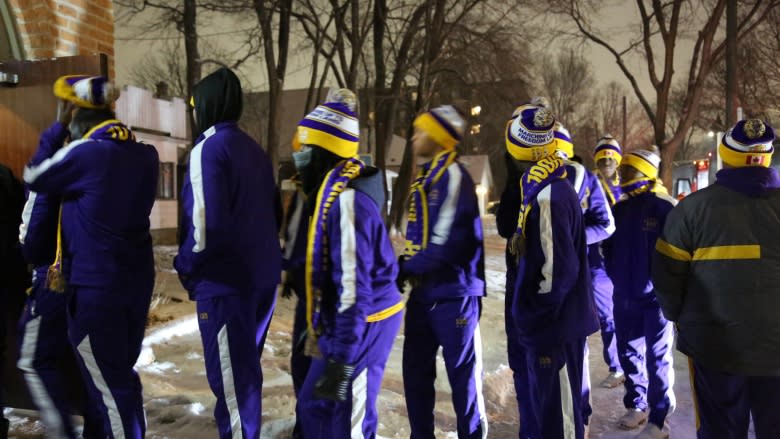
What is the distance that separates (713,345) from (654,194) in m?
1.98

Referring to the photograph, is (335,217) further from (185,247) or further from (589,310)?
(589,310)

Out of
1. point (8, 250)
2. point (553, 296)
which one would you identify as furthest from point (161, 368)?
point (553, 296)

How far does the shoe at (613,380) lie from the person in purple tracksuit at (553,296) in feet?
8.42

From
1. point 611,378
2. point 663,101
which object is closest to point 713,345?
point 611,378

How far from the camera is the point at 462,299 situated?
3.48m

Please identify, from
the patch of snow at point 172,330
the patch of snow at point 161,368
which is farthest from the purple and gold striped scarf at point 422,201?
the patch of snow at point 172,330

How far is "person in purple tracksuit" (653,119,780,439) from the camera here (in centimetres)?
279

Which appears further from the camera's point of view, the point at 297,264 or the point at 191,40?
the point at 191,40

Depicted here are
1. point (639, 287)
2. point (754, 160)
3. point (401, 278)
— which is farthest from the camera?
point (639, 287)

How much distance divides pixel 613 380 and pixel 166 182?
17.8 m

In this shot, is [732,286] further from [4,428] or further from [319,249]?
[4,428]

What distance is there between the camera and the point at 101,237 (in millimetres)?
3199

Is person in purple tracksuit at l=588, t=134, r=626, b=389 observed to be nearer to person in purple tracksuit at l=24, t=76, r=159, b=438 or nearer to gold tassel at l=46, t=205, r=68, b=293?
person in purple tracksuit at l=24, t=76, r=159, b=438

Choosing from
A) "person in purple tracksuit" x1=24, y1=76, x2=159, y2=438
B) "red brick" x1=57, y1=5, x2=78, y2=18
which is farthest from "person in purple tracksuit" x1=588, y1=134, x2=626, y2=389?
"red brick" x1=57, y1=5, x2=78, y2=18
